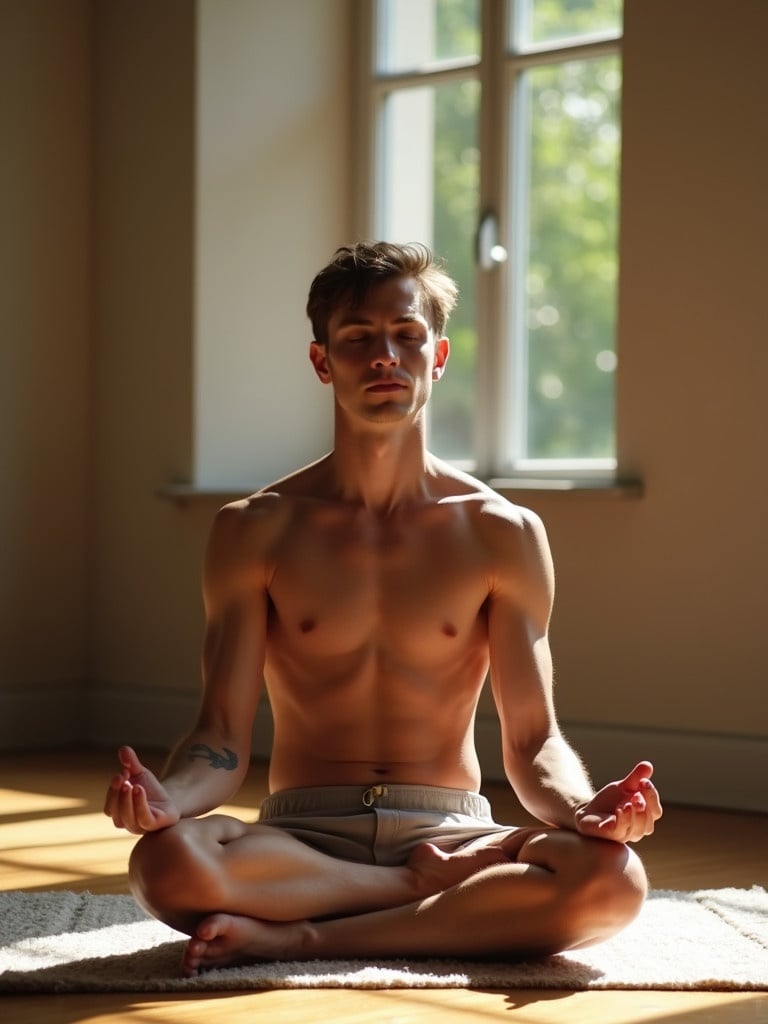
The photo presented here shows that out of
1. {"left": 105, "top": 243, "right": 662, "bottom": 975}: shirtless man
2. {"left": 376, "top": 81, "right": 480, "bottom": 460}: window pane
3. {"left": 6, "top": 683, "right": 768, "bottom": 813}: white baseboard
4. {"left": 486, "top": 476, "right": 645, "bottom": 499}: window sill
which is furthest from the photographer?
{"left": 376, "top": 81, "right": 480, "bottom": 460}: window pane

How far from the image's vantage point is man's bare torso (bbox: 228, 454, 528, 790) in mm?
2615

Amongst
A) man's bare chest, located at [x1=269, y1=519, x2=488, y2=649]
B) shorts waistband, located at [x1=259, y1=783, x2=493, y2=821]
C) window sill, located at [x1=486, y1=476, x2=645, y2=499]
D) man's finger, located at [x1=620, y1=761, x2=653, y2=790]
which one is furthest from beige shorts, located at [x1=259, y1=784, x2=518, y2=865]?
window sill, located at [x1=486, y1=476, x2=645, y2=499]

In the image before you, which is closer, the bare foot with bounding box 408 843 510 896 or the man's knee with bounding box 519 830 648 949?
the man's knee with bounding box 519 830 648 949

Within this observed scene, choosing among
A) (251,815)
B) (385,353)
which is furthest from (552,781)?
(251,815)

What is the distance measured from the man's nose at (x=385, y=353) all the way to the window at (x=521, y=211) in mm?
2438

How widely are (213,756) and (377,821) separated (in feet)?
0.88

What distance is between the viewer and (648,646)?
14.6 feet

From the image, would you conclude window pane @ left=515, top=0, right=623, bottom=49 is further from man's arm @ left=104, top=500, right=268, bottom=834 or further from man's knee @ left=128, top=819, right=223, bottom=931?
man's knee @ left=128, top=819, right=223, bottom=931

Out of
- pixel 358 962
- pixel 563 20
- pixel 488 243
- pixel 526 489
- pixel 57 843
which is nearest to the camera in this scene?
pixel 358 962

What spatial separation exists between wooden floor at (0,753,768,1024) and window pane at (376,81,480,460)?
4.25 ft

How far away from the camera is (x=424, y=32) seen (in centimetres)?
545

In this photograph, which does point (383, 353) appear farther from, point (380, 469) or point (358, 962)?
point (358, 962)

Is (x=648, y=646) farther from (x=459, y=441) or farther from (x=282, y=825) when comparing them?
(x=282, y=825)

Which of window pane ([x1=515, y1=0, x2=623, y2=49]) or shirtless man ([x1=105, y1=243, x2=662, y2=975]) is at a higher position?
window pane ([x1=515, y1=0, x2=623, y2=49])
